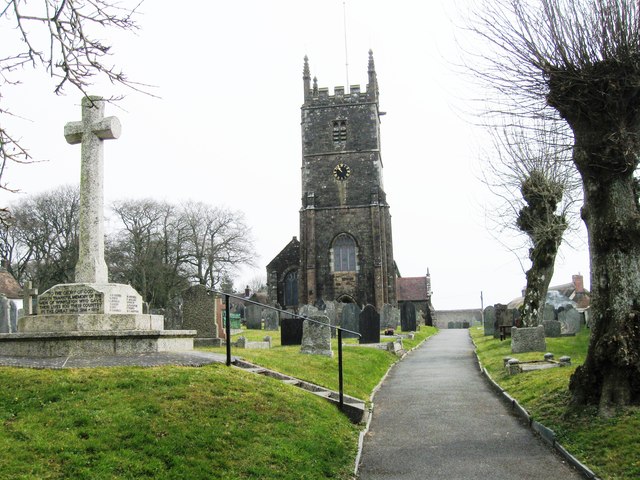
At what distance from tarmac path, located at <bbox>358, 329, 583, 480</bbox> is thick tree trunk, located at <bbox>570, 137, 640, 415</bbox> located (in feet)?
3.86

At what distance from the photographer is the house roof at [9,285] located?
4118cm

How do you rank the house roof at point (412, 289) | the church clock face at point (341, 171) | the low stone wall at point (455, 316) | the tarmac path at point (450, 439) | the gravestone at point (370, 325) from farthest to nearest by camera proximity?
the low stone wall at point (455, 316)
the house roof at point (412, 289)
the church clock face at point (341, 171)
the gravestone at point (370, 325)
the tarmac path at point (450, 439)

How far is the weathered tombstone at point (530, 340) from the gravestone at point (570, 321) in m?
6.50

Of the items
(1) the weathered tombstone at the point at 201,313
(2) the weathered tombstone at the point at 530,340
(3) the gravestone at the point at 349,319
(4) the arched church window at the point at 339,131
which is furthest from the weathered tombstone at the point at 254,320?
(2) the weathered tombstone at the point at 530,340

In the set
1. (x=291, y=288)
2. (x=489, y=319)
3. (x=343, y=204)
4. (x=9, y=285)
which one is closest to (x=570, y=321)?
(x=489, y=319)

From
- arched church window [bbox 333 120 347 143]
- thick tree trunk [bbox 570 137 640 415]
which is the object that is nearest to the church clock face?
arched church window [bbox 333 120 347 143]

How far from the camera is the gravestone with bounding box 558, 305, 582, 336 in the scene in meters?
23.2

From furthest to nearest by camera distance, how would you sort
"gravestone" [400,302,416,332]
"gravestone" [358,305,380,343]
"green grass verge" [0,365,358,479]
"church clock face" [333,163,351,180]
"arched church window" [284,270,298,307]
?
"arched church window" [284,270,298,307], "church clock face" [333,163,351,180], "gravestone" [400,302,416,332], "gravestone" [358,305,380,343], "green grass verge" [0,365,358,479]

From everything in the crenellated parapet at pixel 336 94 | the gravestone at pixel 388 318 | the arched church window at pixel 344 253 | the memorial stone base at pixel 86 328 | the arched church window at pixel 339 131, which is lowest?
the gravestone at pixel 388 318

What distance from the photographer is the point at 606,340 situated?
27.0ft

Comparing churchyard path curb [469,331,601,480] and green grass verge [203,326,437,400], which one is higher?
green grass verge [203,326,437,400]

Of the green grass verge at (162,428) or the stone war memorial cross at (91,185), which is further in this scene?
the stone war memorial cross at (91,185)

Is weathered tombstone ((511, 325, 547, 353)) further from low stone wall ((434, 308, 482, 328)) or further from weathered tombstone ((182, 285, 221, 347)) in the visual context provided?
low stone wall ((434, 308, 482, 328))

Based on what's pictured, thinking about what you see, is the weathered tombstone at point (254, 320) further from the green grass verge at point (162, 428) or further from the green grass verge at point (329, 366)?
the green grass verge at point (162, 428)
